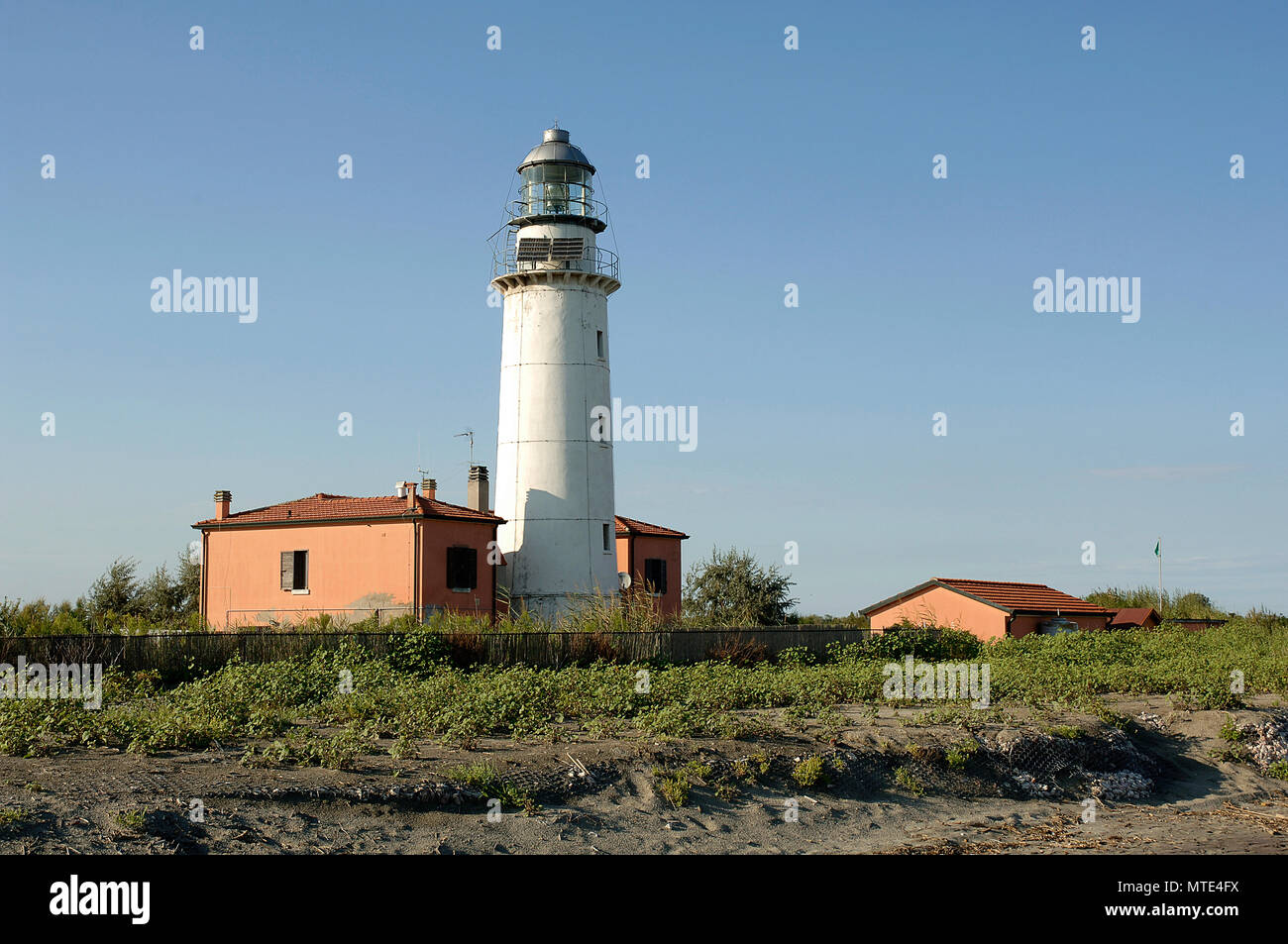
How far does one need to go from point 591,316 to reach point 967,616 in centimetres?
1345

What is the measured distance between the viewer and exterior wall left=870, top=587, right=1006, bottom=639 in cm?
3203

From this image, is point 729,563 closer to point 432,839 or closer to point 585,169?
point 585,169

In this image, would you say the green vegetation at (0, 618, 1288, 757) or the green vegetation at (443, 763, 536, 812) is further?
the green vegetation at (0, 618, 1288, 757)

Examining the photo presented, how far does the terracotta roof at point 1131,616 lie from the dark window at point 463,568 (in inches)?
767

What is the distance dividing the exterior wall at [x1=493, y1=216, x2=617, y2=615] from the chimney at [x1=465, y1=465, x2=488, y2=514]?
12.9 feet

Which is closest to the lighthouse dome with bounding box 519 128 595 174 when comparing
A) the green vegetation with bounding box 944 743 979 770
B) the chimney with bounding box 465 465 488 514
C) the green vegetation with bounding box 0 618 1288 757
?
the chimney with bounding box 465 465 488 514

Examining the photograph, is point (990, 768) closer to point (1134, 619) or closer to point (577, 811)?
point (577, 811)

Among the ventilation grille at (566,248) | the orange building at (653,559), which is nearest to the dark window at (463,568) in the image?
the orange building at (653,559)

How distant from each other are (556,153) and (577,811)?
23.8 metres

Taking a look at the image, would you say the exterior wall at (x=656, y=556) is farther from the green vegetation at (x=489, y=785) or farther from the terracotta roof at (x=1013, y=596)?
the green vegetation at (x=489, y=785)

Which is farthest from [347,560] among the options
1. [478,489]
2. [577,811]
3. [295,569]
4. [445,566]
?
[577,811]

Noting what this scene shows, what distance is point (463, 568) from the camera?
30828 millimetres

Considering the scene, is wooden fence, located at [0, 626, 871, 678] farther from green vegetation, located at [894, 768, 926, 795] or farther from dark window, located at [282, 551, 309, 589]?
dark window, located at [282, 551, 309, 589]
